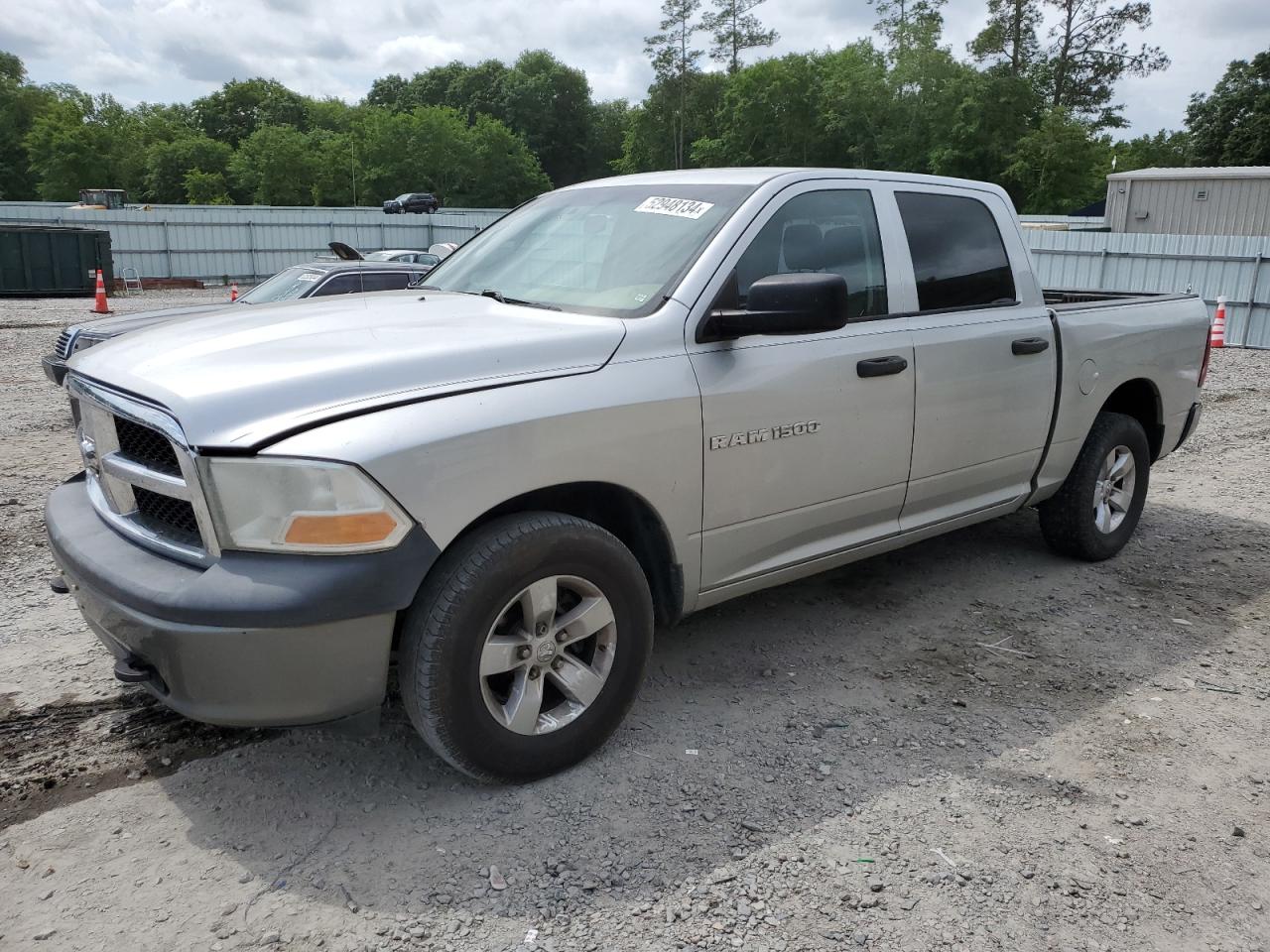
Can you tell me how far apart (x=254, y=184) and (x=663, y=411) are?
2760 inches

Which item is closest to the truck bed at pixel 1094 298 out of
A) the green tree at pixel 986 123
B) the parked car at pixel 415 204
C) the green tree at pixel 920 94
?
the parked car at pixel 415 204

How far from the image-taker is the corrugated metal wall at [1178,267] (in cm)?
1622

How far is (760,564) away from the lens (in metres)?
3.69

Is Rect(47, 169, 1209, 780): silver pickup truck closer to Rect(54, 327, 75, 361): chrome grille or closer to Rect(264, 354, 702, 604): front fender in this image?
Rect(264, 354, 702, 604): front fender

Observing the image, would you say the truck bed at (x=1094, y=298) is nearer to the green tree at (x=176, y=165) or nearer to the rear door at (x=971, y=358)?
the rear door at (x=971, y=358)

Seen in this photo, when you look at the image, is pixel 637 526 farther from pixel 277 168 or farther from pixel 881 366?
pixel 277 168

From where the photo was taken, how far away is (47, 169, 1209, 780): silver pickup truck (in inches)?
102

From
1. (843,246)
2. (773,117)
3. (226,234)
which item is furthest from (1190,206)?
(773,117)

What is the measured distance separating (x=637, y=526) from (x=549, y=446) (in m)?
0.60

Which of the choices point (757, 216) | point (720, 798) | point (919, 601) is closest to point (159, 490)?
point (720, 798)

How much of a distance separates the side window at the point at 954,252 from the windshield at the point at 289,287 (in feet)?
22.3

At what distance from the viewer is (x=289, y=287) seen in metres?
9.92

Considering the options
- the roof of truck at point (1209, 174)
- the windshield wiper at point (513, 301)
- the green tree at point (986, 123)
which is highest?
the green tree at point (986, 123)

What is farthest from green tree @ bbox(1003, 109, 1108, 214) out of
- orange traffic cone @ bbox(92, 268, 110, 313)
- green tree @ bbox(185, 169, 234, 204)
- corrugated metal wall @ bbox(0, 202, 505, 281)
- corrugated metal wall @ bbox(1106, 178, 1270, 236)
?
green tree @ bbox(185, 169, 234, 204)
